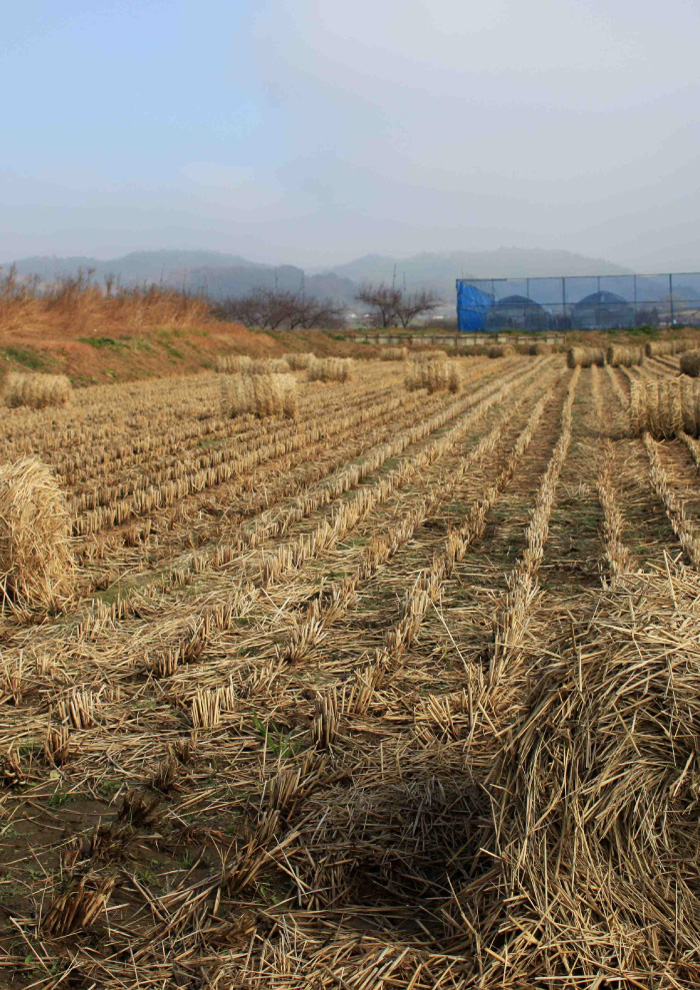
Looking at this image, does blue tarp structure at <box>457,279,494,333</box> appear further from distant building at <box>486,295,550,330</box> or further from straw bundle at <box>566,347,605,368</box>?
straw bundle at <box>566,347,605,368</box>

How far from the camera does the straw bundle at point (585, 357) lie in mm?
27984

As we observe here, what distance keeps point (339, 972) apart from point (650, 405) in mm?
9709

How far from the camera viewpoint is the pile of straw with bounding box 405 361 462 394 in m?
18.0

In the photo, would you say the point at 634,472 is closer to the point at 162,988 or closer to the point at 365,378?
the point at 162,988

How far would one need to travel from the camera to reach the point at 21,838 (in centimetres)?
271

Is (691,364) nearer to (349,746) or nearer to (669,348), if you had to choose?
(669,348)

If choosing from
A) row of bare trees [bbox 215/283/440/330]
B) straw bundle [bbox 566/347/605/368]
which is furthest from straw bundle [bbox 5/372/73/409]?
row of bare trees [bbox 215/283/440/330]

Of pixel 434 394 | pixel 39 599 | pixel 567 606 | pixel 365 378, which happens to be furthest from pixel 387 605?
pixel 365 378

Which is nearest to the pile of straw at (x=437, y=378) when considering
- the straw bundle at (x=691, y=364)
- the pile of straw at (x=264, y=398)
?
the pile of straw at (x=264, y=398)

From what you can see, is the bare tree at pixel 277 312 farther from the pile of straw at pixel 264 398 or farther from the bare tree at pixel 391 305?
the pile of straw at pixel 264 398

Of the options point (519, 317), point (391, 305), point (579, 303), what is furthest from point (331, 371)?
point (391, 305)

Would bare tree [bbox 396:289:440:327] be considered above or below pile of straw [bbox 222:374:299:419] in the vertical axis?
above

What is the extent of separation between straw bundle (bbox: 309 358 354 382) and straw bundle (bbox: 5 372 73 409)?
807 cm

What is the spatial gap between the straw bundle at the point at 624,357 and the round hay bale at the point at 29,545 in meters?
25.4
